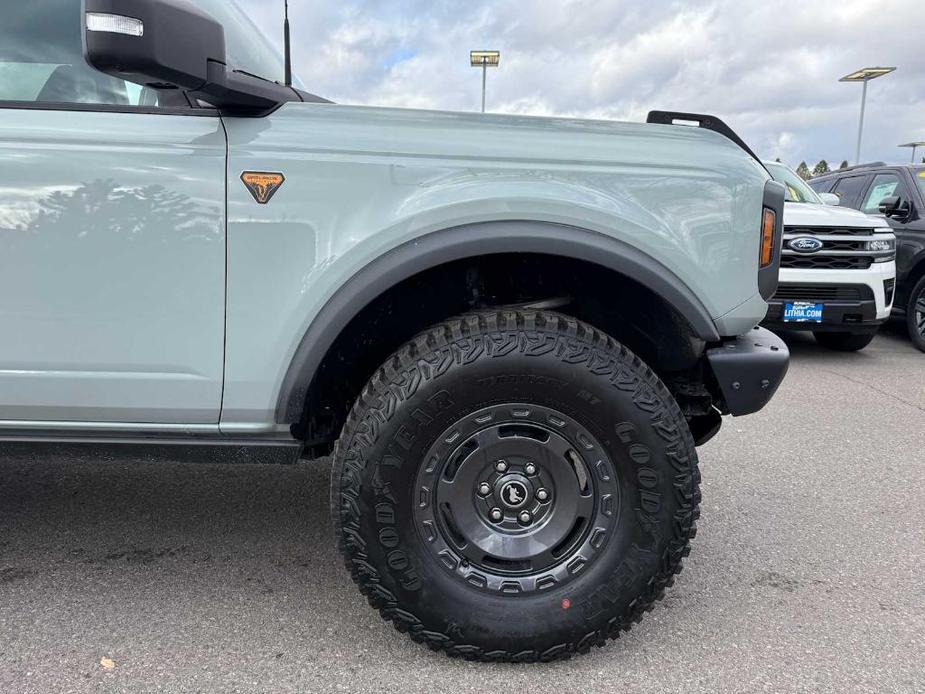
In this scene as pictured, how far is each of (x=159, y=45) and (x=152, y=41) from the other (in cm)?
2

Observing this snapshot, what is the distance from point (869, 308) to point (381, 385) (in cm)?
580

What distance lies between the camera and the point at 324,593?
248 cm

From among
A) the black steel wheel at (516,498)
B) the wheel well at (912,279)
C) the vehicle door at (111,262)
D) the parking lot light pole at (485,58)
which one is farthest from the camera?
the parking lot light pole at (485,58)

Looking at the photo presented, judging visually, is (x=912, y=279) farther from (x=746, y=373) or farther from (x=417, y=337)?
(x=417, y=337)

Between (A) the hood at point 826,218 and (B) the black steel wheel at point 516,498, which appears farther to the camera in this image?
(A) the hood at point 826,218

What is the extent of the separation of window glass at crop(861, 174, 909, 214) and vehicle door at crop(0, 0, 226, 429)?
316 inches

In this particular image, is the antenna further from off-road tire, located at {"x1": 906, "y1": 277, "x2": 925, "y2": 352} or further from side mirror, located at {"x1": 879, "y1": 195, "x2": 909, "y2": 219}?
side mirror, located at {"x1": 879, "y1": 195, "x2": 909, "y2": 219}

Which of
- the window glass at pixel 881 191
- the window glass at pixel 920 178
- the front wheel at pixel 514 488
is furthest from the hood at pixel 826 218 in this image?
the front wheel at pixel 514 488

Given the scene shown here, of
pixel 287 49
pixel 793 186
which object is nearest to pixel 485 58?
pixel 793 186

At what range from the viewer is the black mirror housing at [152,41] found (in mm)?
1552

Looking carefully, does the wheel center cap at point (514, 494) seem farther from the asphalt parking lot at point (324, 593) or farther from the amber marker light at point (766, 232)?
the amber marker light at point (766, 232)

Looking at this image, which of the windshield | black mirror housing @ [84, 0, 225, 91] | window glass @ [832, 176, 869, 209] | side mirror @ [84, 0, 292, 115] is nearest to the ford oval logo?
the windshield

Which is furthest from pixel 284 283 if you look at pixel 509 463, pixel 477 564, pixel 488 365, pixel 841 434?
pixel 841 434

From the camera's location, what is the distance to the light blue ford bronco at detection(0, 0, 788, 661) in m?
1.93
